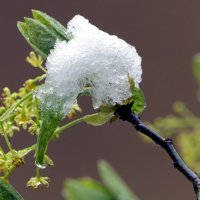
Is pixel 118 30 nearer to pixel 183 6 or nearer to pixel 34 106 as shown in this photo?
pixel 183 6

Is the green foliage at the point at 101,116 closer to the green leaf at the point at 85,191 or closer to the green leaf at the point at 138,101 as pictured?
the green leaf at the point at 138,101

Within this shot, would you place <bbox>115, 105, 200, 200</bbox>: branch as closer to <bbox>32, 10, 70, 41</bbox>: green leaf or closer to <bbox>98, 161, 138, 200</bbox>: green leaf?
<bbox>32, 10, 70, 41</bbox>: green leaf

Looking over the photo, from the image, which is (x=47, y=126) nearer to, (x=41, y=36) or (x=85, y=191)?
(x=41, y=36)

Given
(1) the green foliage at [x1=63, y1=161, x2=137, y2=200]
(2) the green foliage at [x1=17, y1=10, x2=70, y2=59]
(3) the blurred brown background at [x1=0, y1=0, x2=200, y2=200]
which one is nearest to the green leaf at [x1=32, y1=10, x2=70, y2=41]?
(2) the green foliage at [x1=17, y1=10, x2=70, y2=59]

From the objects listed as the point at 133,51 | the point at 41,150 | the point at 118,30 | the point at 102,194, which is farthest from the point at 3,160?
the point at 118,30

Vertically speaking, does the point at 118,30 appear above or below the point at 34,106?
above

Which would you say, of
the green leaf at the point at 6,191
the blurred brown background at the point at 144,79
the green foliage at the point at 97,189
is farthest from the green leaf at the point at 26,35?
the blurred brown background at the point at 144,79
